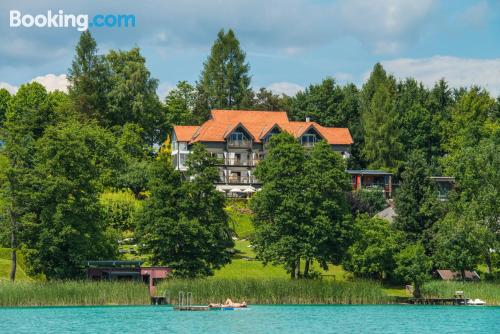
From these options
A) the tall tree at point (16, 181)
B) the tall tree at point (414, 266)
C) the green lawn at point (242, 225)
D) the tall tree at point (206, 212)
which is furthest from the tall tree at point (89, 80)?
the tall tree at point (414, 266)

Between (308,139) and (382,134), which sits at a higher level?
(382,134)

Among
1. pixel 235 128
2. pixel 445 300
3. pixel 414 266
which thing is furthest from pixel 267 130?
pixel 445 300

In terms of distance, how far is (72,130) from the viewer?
230ft

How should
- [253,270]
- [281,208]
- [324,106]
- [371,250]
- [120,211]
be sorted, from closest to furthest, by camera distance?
[371,250]
[281,208]
[253,270]
[120,211]
[324,106]

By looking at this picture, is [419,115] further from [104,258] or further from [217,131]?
[104,258]

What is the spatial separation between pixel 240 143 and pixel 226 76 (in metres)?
20.6

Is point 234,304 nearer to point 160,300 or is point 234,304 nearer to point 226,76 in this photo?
point 160,300

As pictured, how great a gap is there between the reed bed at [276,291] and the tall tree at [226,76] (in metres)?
66.9

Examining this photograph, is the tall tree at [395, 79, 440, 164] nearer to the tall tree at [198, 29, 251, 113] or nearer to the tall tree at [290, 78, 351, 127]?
the tall tree at [290, 78, 351, 127]

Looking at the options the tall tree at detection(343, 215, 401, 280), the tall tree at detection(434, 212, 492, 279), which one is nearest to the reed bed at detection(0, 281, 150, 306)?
the tall tree at detection(343, 215, 401, 280)

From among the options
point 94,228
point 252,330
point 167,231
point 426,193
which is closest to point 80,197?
point 94,228

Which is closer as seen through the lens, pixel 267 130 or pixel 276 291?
pixel 276 291

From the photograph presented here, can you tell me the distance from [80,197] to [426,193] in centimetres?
2827

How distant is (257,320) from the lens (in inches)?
2124
